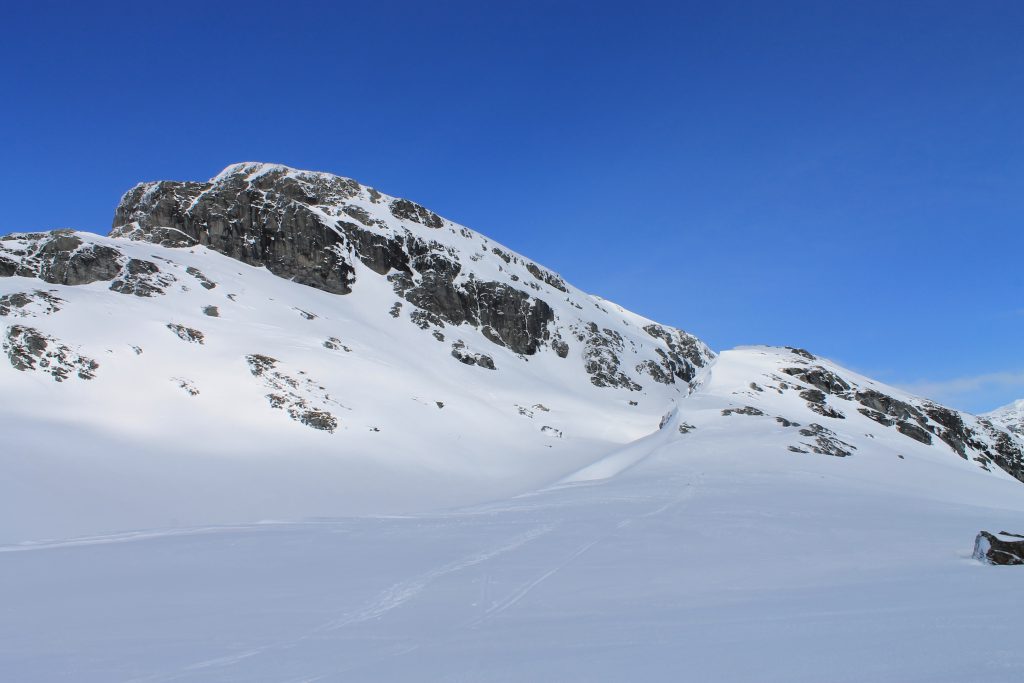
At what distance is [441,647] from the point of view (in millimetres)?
7375

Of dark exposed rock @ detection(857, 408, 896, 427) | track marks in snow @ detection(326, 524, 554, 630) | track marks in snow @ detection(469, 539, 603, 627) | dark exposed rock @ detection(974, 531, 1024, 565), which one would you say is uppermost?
dark exposed rock @ detection(857, 408, 896, 427)

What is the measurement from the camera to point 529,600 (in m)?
9.70

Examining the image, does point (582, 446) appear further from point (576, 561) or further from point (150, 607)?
point (150, 607)

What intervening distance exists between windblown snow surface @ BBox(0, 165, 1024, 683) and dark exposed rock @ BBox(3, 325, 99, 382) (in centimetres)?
29

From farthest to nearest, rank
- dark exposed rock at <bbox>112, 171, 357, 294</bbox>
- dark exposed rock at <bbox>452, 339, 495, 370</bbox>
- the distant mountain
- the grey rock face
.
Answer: dark exposed rock at <bbox>452, 339, 495, 370</bbox> → dark exposed rock at <bbox>112, 171, 357, 294</bbox> → the grey rock face → the distant mountain

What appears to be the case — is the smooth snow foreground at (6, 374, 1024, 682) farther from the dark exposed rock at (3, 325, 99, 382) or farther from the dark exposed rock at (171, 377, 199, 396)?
the dark exposed rock at (3, 325, 99, 382)

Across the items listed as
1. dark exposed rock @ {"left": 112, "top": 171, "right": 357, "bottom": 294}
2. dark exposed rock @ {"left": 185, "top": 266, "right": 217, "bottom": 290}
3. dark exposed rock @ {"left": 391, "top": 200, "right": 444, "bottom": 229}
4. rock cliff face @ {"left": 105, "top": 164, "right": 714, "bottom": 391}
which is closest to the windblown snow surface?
dark exposed rock @ {"left": 185, "top": 266, "right": 217, "bottom": 290}

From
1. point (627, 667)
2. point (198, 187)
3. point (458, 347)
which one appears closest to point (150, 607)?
point (627, 667)

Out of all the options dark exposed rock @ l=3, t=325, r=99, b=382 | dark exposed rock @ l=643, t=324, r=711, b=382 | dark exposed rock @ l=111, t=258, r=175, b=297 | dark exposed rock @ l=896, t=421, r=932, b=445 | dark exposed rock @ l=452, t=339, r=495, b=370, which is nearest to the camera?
dark exposed rock @ l=3, t=325, r=99, b=382

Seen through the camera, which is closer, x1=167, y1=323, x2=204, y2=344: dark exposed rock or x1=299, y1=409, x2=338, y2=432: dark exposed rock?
x1=299, y1=409, x2=338, y2=432: dark exposed rock

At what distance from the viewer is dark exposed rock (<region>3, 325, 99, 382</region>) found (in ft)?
125

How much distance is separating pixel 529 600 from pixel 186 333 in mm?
47073

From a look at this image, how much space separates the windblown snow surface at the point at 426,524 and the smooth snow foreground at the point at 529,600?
0.06 m

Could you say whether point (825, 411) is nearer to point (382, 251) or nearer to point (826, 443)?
point (826, 443)
